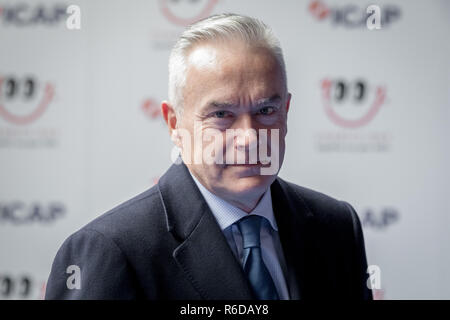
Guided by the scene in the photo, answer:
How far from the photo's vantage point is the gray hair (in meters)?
0.83

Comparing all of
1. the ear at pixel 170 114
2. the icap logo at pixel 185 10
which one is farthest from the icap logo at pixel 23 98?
the ear at pixel 170 114

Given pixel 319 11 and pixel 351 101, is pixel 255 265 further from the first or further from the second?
pixel 319 11

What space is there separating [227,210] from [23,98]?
1.06m

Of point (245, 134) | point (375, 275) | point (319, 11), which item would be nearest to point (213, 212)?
point (245, 134)

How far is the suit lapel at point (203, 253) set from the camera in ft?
2.78

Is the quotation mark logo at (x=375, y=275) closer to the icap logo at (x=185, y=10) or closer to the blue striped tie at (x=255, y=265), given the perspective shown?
the blue striped tie at (x=255, y=265)

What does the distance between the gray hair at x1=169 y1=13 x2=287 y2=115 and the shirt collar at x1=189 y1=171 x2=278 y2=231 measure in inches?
7.1

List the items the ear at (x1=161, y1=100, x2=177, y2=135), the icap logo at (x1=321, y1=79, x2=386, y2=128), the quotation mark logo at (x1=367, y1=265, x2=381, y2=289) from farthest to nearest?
1. the icap logo at (x1=321, y1=79, x2=386, y2=128)
2. the quotation mark logo at (x1=367, y1=265, x2=381, y2=289)
3. the ear at (x1=161, y1=100, x2=177, y2=135)

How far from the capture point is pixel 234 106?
2.74 feet

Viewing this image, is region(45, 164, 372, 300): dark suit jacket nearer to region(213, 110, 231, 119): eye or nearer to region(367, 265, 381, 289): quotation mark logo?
region(213, 110, 231, 119): eye

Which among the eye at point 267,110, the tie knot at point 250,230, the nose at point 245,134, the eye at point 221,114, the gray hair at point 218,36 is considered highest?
the gray hair at point 218,36

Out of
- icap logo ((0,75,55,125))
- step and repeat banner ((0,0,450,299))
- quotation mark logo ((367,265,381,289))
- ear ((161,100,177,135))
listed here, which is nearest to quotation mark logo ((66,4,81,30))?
step and repeat banner ((0,0,450,299))

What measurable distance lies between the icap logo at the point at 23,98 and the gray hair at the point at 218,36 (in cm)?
87
